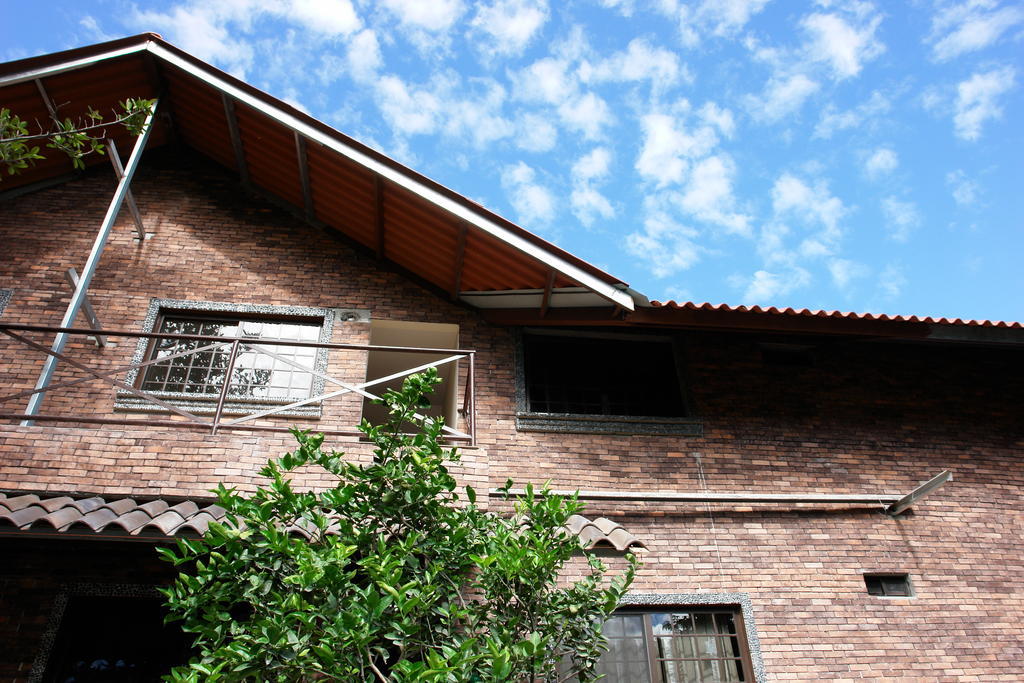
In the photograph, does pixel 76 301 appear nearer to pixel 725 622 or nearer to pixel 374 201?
pixel 374 201

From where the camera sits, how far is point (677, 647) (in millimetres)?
6254

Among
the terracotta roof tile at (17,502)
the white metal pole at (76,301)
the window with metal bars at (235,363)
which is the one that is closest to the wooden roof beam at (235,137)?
the white metal pole at (76,301)

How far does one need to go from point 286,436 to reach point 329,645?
2.61 m

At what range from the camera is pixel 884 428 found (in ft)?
26.0

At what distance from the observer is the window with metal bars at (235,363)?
7.56m

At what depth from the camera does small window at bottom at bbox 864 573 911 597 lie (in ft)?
22.5

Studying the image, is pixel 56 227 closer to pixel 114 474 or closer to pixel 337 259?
pixel 337 259

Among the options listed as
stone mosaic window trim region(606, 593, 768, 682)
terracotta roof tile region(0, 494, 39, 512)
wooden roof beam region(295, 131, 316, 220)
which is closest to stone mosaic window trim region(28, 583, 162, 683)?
terracotta roof tile region(0, 494, 39, 512)

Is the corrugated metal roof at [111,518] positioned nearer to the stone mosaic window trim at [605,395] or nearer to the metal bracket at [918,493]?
the stone mosaic window trim at [605,395]

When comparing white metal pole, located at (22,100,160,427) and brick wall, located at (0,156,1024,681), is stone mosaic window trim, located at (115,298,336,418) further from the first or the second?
white metal pole, located at (22,100,160,427)

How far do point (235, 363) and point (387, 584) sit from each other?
4.83m

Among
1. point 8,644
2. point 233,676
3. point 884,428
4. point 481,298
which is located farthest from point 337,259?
point 884,428

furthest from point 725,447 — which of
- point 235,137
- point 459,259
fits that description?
point 235,137

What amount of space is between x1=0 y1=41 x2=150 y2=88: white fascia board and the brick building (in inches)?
1.3
